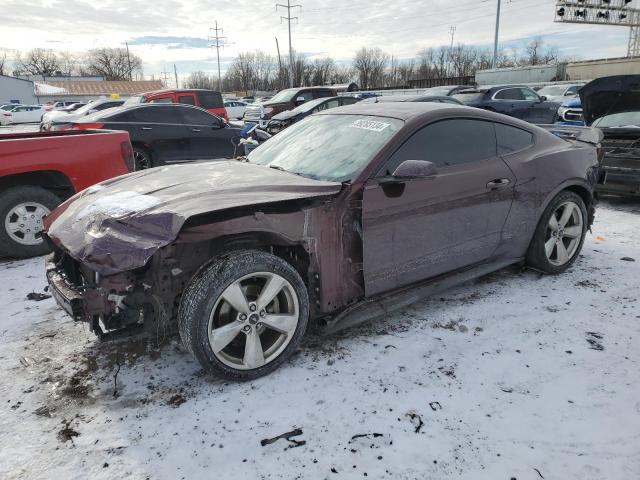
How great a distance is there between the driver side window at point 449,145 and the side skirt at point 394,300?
827 millimetres

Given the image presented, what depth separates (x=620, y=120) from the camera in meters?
6.63

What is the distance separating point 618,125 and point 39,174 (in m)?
7.64

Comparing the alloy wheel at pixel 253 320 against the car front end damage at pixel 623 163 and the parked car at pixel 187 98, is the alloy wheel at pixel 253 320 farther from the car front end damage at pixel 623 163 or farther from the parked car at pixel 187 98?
the parked car at pixel 187 98

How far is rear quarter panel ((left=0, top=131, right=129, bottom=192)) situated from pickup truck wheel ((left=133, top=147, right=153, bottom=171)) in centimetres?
335

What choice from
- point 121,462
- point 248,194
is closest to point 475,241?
point 248,194

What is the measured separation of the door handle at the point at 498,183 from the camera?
3427 millimetres

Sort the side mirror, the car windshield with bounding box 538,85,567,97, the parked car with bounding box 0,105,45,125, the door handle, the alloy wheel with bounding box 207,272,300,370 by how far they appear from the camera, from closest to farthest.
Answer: the alloy wheel with bounding box 207,272,300,370, the side mirror, the door handle, the car windshield with bounding box 538,85,567,97, the parked car with bounding box 0,105,45,125

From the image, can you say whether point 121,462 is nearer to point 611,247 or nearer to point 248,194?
point 248,194

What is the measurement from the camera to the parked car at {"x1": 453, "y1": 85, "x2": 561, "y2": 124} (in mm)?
13086

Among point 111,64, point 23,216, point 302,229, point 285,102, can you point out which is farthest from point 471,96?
point 111,64

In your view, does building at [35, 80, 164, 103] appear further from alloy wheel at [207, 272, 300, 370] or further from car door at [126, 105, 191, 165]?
alloy wheel at [207, 272, 300, 370]

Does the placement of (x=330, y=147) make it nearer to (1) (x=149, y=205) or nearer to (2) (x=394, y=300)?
(2) (x=394, y=300)

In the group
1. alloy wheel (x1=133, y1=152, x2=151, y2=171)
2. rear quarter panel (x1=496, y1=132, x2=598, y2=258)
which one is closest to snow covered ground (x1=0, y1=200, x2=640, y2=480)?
rear quarter panel (x1=496, y1=132, x2=598, y2=258)

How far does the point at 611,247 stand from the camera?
493 cm
